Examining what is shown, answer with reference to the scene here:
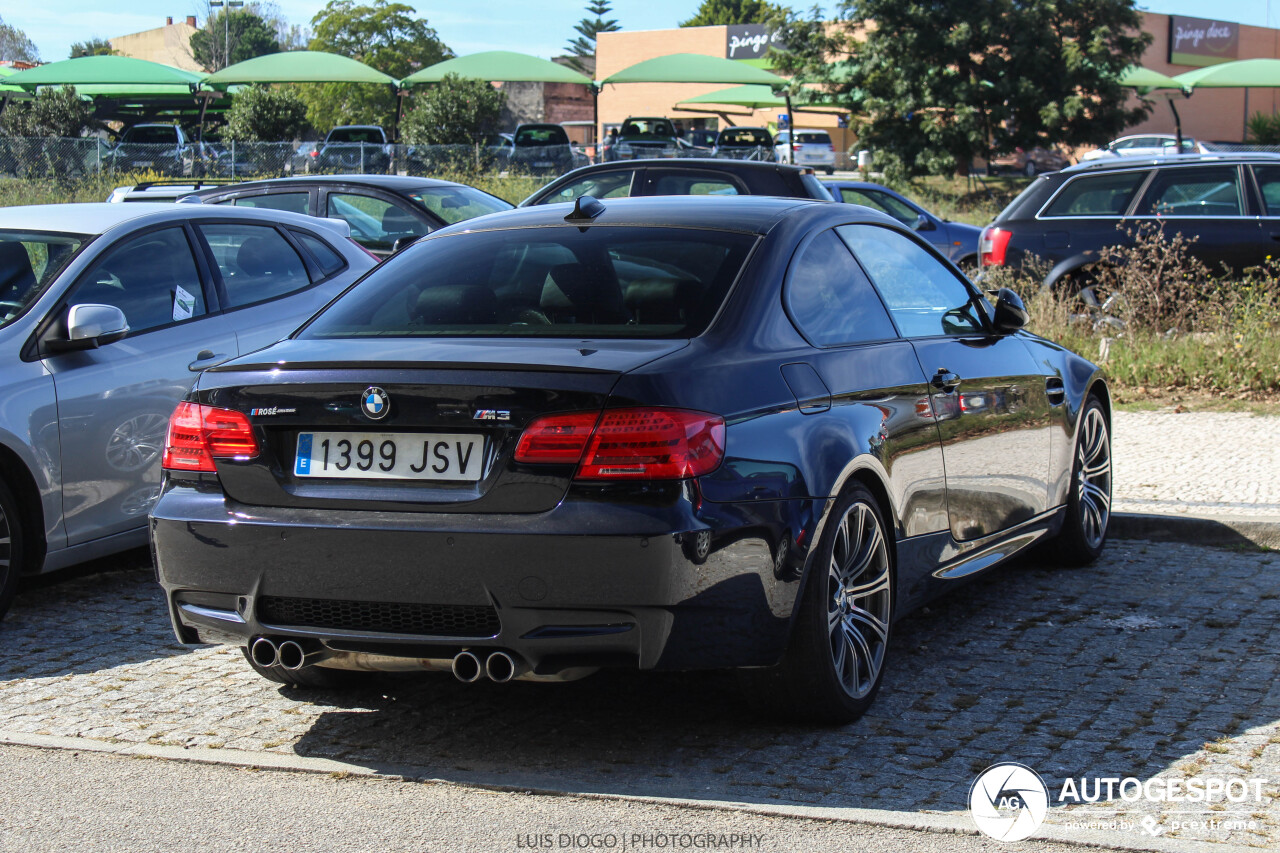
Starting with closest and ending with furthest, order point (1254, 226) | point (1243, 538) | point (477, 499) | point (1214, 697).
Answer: point (477, 499)
point (1214, 697)
point (1243, 538)
point (1254, 226)

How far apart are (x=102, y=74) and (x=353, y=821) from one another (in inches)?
1305

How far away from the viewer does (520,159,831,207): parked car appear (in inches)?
480

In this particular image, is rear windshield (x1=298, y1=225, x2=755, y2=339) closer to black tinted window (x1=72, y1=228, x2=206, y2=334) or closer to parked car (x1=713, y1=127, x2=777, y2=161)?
black tinted window (x1=72, y1=228, x2=206, y2=334)

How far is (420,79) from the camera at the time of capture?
3650 centimetres

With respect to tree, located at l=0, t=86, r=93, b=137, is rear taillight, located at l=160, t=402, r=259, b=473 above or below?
below

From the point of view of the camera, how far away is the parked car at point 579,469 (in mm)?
3686

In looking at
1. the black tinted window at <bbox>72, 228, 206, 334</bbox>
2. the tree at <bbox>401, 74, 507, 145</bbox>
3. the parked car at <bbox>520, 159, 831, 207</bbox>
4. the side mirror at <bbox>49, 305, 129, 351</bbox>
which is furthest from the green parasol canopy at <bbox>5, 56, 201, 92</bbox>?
the side mirror at <bbox>49, 305, 129, 351</bbox>

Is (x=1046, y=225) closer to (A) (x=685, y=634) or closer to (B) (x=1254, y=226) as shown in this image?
(B) (x=1254, y=226)

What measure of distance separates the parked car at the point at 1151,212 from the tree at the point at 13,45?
407ft

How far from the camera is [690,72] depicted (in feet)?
123

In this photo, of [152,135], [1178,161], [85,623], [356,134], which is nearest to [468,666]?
[85,623]

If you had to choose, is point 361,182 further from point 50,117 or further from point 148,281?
point 50,117

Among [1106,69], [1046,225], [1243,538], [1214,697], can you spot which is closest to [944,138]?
[1106,69]

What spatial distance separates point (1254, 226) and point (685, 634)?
1032 cm
